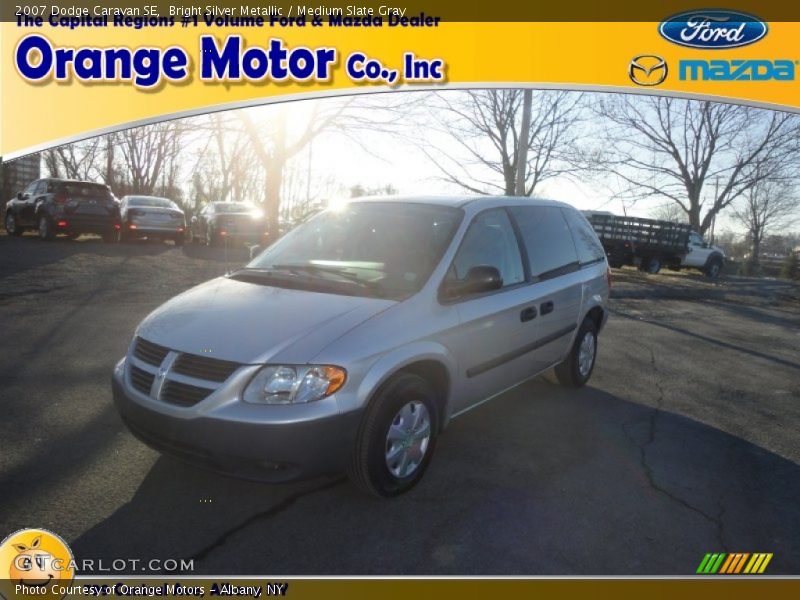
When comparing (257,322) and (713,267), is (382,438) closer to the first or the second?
(257,322)

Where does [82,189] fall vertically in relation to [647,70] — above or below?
below

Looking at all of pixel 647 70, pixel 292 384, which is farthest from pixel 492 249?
pixel 647 70

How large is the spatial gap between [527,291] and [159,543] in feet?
9.63

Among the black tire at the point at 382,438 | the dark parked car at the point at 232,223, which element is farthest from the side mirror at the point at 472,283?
the dark parked car at the point at 232,223

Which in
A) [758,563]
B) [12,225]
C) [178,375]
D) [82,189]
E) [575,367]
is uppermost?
[82,189]

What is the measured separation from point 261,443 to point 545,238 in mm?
3122

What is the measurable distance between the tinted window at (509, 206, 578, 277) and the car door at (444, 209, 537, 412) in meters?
0.20

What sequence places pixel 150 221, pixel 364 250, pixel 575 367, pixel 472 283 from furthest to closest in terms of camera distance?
pixel 150 221 → pixel 575 367 → pixel 364 250 → pixel 472 283

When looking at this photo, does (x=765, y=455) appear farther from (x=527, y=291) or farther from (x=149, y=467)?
(x=149, y=467)

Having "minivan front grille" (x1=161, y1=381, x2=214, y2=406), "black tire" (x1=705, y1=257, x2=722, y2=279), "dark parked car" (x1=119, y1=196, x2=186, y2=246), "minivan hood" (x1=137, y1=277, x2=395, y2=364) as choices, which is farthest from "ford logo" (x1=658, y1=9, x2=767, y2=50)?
"black tire" (x1=705, y1=257, x2=722, y2=279)

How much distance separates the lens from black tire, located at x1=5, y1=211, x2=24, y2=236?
16.9m

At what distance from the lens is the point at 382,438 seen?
3.23 metres

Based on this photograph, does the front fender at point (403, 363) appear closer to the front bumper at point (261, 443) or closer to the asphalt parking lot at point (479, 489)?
the front bumper at point (261, 443)

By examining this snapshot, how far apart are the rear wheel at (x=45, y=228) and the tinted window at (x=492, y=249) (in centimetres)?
1449
